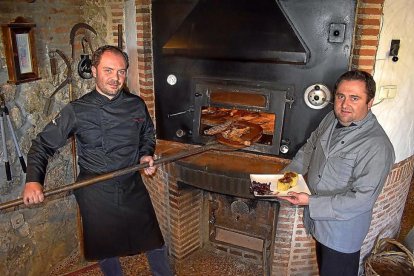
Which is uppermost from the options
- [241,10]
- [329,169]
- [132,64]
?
[241,10]

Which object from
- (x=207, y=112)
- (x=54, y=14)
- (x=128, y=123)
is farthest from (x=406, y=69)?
(x=54, y=14)

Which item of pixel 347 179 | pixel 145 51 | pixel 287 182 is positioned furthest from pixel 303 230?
pixel 145 51

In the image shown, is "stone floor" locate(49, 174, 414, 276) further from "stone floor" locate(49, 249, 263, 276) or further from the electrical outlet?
the electrical outlet

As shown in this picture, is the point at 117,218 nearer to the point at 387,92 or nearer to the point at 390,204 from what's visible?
the point at 387,92

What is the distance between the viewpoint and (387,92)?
2848 mm

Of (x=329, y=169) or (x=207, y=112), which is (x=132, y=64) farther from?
(x=329, y=169)

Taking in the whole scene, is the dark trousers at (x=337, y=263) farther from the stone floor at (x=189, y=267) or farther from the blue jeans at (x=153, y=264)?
the stone floor at (x=189, y=267)

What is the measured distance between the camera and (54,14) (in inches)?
121

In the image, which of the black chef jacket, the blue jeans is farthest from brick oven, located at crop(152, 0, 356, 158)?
the blue jeans

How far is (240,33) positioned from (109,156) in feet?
4.55

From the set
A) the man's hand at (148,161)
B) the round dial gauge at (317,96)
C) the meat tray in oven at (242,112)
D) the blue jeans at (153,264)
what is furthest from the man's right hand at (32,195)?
the round dial gauge at (317,96)

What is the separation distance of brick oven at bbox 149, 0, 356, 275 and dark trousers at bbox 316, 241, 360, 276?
665 millimetres

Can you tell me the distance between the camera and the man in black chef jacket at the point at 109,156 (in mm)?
2299

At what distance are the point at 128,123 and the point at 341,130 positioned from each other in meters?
1.31
